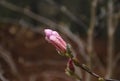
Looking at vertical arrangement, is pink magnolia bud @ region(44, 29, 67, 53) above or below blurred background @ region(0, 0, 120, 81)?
below

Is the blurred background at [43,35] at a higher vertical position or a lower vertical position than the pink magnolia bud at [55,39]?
higher

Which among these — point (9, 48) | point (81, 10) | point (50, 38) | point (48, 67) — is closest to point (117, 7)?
point (48, 67)

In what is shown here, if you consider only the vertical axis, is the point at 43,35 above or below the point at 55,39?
above

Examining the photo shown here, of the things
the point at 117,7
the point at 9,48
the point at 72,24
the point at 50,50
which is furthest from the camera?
the point at 72,24

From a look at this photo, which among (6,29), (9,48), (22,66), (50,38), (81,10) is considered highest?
(81,10)

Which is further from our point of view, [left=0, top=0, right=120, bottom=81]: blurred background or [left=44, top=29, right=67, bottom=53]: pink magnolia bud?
[left=0, top=0, right=120, bottom=81]: blurred background

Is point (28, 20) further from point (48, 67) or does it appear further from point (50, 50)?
point (48, 67)

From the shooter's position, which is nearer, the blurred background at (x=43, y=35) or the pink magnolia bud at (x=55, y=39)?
the pink magnolia bud at (x=55, y=39)

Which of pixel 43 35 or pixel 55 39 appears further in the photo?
pixel 43 35
